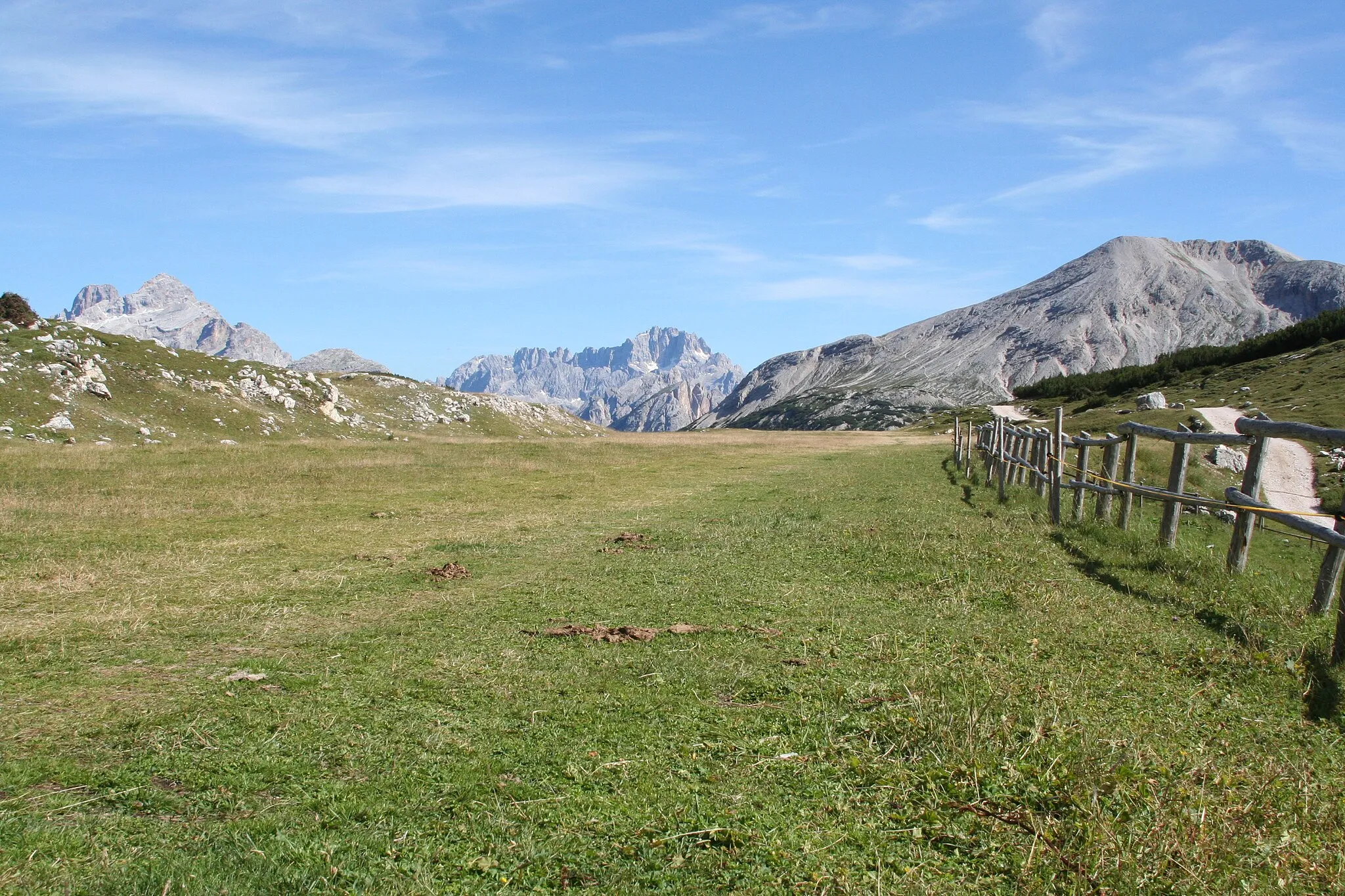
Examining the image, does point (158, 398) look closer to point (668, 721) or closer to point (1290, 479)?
point (668, 721)

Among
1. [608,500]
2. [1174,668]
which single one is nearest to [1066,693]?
[1174,668]

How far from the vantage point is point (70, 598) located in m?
11.1

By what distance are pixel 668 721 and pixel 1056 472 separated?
15.7 meters

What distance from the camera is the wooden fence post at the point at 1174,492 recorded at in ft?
45.1

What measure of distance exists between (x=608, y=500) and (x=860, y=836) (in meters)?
20.0

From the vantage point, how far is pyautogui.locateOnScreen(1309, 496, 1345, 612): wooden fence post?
9.73m

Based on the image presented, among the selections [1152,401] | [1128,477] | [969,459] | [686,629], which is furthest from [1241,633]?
[1152,401]

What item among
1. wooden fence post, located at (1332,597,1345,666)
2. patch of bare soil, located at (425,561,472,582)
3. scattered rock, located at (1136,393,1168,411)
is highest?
wooden fence post, located at (1332,597,1345,666)

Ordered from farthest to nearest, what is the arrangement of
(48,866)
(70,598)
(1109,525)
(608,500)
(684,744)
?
1. (608,500)
2. (1109,525)
3. (70,598)
4. (684,744)
5. (48,866)

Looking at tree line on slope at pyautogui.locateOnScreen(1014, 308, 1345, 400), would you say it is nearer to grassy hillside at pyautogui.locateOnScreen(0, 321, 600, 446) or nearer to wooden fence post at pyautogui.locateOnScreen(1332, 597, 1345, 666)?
grassy hillside at pyautogui.locateOnScreen(0, 321, 600, 446)

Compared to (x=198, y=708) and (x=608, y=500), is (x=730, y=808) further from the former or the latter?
(x=608, y=500)

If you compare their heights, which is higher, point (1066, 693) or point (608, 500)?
point (1066, 693)

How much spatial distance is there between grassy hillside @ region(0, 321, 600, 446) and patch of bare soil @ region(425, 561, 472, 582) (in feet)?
115

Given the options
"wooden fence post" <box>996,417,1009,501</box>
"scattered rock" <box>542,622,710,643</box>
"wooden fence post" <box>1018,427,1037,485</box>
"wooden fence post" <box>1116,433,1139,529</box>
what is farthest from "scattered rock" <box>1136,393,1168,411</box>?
"scattered rock" <box>542,622,710,643</box>
